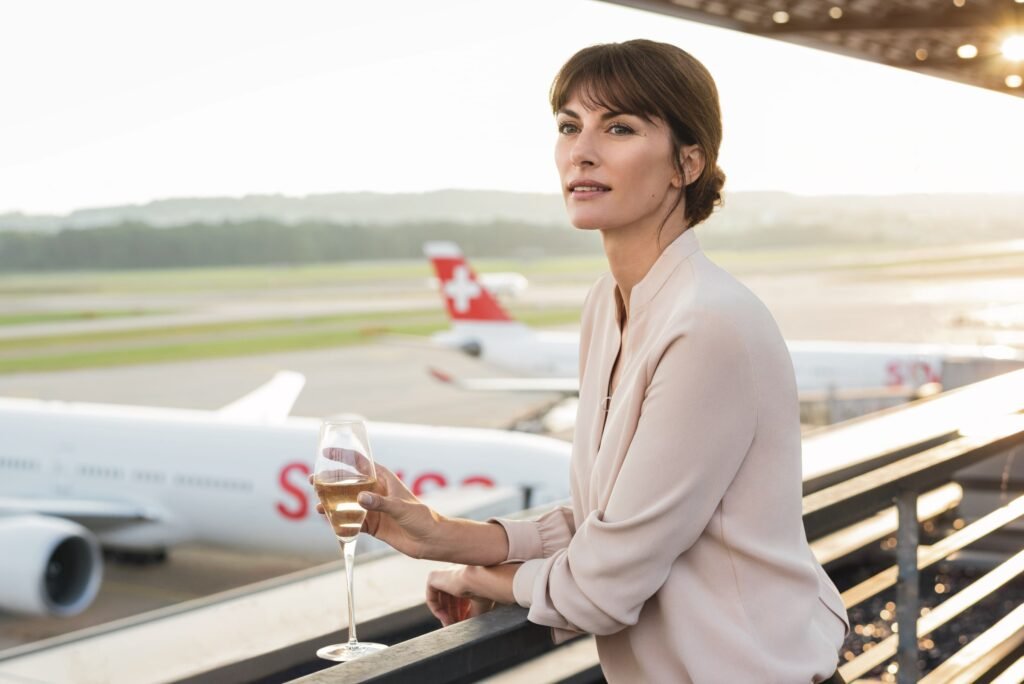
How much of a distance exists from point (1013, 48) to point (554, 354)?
1678cm

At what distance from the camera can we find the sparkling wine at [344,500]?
1351 millimetres

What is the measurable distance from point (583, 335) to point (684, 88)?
39cm

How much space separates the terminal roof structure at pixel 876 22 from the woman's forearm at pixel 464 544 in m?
2.71

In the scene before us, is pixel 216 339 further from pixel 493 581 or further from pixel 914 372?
pixel 493 581

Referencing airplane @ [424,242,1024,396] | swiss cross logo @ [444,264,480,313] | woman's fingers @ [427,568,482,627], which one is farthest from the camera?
swiss cross logo @ [444,264,480,313]

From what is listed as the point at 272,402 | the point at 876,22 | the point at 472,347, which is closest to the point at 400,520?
the point at 876,22

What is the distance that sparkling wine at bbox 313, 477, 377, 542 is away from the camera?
4.43 feet

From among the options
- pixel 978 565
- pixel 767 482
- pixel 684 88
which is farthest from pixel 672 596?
pixel 978 565

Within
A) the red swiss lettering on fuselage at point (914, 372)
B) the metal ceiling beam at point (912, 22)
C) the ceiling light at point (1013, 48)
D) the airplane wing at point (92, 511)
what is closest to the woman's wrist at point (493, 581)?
the metal ceiling beam at point (912, 22)

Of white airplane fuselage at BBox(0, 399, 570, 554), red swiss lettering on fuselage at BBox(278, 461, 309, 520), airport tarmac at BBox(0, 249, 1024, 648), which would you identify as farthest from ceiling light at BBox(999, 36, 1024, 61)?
airport tarmac at BBox(0, 249, 1024, 648)

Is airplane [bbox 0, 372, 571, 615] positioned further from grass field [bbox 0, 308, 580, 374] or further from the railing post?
grass field [bbox 0, 308, 580, 374]

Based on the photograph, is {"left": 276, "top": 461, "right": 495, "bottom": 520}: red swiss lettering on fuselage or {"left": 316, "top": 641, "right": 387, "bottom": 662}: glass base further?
{"left": 276, "top": 461, "right": 495, "bottom": 520}: red swiss lettering on fuselage

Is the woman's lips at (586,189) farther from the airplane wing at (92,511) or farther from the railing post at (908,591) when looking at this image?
the airplane wing at (92,511)

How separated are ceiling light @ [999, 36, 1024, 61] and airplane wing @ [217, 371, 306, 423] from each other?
479 inches
